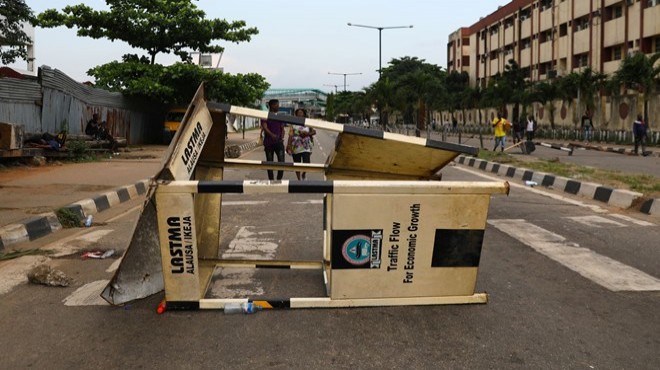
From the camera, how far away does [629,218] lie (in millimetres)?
8500

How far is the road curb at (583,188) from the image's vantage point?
936cm

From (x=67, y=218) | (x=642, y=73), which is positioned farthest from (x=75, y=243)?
(x=642, y=73)

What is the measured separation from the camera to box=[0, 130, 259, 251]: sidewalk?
7449 millimetres

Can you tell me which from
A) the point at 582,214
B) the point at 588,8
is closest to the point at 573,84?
the point at 588,8

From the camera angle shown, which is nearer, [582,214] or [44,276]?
[44,276]

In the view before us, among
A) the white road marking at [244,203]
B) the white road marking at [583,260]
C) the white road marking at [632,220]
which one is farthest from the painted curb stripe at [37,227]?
the white road marking at [632,220]

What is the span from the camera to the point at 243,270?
5.32m

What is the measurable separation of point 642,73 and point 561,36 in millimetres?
19520

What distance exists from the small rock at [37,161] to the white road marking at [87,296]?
37.3 ft

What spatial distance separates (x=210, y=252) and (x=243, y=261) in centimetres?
42

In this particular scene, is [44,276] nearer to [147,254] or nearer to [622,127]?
[147,254]

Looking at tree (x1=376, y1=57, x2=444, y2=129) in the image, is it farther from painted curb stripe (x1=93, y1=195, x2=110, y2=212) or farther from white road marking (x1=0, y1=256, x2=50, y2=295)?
white road marking (x1=0, y1=256, x2=50, y2=295)

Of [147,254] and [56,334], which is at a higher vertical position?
[147,254]

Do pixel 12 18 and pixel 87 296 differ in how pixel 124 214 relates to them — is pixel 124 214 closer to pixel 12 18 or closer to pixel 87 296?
pixel 87 296
